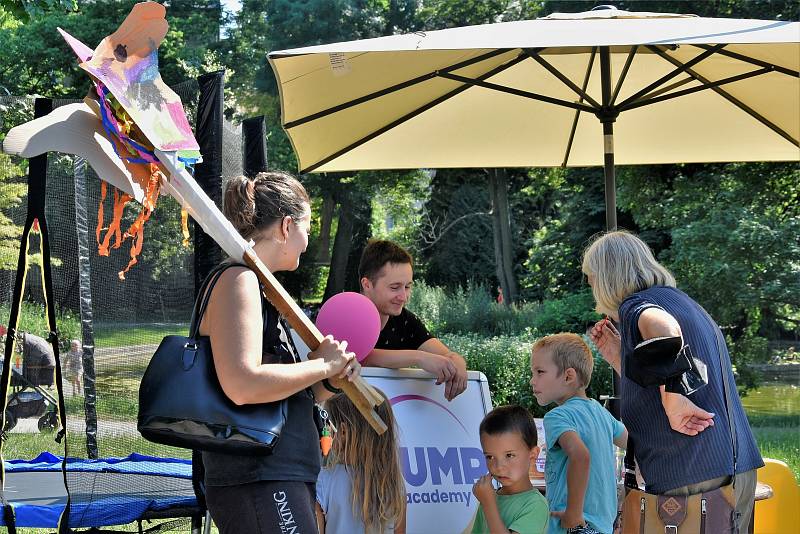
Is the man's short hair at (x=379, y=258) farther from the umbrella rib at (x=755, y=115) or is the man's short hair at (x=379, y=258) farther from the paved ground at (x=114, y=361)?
the umbrella rib at (x=755, y=115)

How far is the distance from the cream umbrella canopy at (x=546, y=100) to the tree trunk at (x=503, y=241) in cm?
1531

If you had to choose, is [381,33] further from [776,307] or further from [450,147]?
[450,147]

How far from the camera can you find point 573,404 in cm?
365

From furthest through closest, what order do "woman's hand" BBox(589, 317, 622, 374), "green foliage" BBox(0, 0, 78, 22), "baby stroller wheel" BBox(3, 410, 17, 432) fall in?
"green foliage" BBox(0, 0, 78, 22) → "baby stroller wheel" BBox(3, 410, 17, 432) → "woman's hand" BBox(589, 317, 622, 374)

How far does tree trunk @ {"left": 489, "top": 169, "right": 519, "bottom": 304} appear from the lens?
845 inches

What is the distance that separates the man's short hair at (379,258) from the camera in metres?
3.96

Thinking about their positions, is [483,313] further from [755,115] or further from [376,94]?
[376,94]

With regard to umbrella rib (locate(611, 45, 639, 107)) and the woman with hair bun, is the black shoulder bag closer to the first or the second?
the woman with hair bun

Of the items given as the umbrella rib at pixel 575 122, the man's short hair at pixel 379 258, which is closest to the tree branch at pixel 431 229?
the umbrella rib at pixel 575 122

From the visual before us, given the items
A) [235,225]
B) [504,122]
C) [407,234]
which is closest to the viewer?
[235,225]

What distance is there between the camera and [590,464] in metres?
3.57

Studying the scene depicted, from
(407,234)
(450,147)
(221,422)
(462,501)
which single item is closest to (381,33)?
(407,234)

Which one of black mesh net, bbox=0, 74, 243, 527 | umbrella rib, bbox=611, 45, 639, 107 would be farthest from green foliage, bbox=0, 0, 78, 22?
umbrella rib, bbox=611, 45, 639, 107

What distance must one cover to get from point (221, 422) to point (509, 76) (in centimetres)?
333
